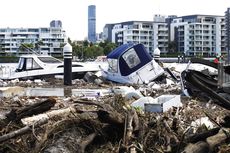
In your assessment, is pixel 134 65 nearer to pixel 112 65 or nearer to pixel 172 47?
pixel 112 65

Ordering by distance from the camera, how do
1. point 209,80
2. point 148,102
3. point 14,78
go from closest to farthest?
point 148,102 → point 209,80 → point 14,78

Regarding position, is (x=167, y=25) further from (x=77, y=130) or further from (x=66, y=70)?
(x=77, y=130)

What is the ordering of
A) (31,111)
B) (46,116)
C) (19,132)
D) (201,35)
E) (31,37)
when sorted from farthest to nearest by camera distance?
(31,37)
(201,35)
(31,111)
(46,116)
(19,132)

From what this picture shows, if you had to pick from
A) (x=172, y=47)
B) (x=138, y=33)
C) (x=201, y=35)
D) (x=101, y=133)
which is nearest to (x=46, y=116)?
(x=101, y=133)

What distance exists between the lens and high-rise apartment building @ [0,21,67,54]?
136 metres

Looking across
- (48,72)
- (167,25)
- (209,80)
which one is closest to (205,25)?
(167,25)

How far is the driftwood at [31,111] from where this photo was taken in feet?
26.1

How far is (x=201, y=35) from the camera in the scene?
426 ft

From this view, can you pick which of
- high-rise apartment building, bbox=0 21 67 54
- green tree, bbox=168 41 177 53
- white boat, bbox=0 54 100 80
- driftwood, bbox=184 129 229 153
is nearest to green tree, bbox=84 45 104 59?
high-rise apartment building, bbox=0 21 67 54

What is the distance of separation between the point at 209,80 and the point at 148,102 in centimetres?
188

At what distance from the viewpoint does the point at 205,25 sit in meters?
133

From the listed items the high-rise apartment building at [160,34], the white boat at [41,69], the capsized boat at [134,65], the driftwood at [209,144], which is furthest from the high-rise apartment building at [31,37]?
the driftwood at [209,144]

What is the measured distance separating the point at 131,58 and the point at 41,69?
7184 millimetres

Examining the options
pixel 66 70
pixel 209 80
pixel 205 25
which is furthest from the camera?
pixel 205 25
